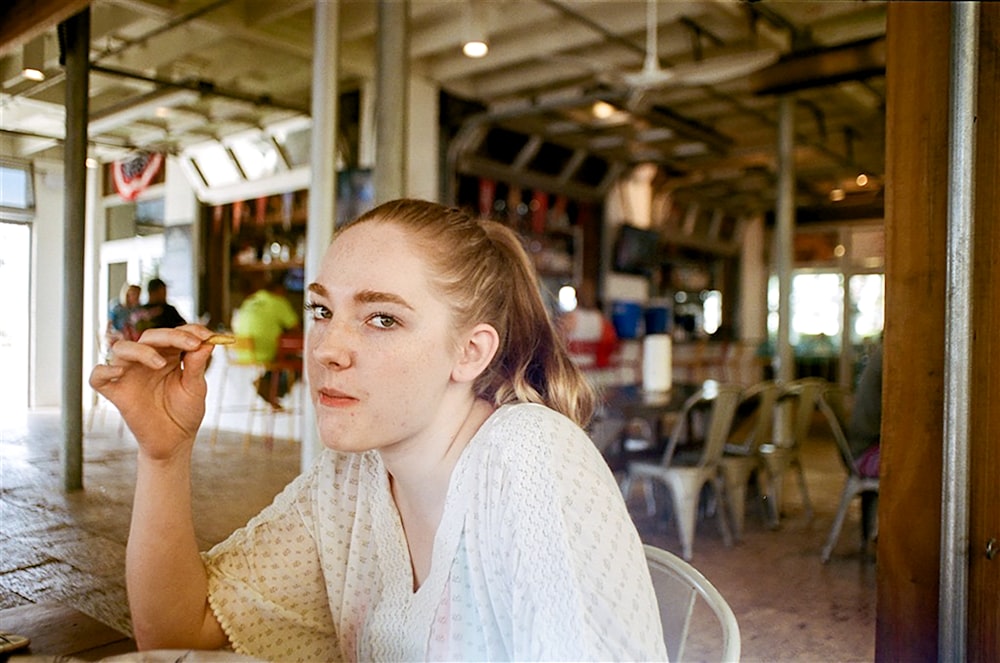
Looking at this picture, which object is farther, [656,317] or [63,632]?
[656,317]

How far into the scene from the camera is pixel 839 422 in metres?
2.86

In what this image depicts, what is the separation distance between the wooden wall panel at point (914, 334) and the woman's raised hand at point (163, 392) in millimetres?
818

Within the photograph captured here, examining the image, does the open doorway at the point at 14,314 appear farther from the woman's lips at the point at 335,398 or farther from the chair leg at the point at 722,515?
the chair leg at the point at 722,515

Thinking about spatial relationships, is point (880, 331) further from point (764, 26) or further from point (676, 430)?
point (764, 26)

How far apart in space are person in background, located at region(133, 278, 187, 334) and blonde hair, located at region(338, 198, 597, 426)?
0.44m

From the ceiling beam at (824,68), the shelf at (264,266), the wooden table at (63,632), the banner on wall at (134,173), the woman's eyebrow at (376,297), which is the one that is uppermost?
the ceiling beam at (824,68)

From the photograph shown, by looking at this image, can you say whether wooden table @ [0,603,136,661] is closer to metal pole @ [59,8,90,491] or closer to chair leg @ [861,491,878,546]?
metal pole @ [59,8,90,491]

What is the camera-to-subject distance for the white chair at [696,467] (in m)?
3.03

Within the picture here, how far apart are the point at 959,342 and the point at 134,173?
1240 millimetres

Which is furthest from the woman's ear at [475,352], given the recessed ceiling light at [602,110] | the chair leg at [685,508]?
the recessed ceiling light at [602,110]

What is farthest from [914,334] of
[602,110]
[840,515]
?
[602,110]

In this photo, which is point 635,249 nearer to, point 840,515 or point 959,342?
point 840,515

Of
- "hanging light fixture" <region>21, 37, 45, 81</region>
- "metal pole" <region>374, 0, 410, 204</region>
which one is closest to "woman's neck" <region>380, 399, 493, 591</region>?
"hanging light fixture" <region>21, 37, 45, 81</region>

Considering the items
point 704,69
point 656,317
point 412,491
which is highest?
point 704,69
